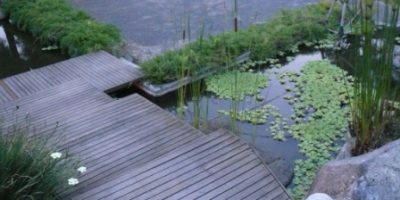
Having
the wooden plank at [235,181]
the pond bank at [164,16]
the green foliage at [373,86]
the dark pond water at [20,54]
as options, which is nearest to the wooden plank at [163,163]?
the wooden plank at [235,181]

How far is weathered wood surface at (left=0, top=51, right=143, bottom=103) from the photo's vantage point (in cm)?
433

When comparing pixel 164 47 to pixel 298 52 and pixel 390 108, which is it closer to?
pixel 298 52

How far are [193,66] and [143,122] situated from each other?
0.85 meters

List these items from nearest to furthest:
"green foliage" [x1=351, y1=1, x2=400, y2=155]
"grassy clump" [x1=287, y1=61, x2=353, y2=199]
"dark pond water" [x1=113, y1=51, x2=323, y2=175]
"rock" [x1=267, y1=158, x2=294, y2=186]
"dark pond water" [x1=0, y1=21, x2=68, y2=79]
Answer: "green foliage" [x1=351, y1=1, x2=400, y2=155] < "rock" [x1=267, y1=158, x2=294, y2=186] < "grassy clump" [x1=287, y1=61, x2=353, y2=199] < "dark pond water" [x1=113, y1=51, x2=323, y2=175] < "dark pond water" [x1=0, y1=21, x2=68, y2=79]

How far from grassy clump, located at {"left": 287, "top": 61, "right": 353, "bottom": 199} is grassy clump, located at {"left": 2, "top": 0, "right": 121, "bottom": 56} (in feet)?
6.72

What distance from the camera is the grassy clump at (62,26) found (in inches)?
204

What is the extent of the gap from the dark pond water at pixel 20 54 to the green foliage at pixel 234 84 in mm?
1898

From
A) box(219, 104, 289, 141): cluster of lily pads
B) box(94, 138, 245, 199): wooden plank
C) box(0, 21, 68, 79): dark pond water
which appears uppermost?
box(0, 21, 68, 79): dark pond water

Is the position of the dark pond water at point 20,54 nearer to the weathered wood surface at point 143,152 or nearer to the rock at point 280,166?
the weathered wood surface at point 143,152

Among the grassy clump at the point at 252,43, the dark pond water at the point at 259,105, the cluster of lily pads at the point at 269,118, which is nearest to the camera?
Result: the dark pond water at the point at 259,105

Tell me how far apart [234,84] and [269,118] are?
0.55 meters

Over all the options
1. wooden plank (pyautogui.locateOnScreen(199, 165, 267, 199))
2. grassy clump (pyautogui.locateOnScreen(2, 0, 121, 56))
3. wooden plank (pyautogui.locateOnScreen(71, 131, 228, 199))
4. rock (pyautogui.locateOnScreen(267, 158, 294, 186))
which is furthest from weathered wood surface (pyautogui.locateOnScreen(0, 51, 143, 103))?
wooden plank (pyautogui.locateOnScreen(199, 165, 267, 199))

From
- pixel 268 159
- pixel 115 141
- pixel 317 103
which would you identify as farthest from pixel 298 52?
pixel 115 141

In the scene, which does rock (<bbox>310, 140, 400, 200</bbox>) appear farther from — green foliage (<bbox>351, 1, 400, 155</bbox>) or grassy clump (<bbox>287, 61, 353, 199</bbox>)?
grassy clump (<bbox>287, 61, 353, 199</bbox>)
